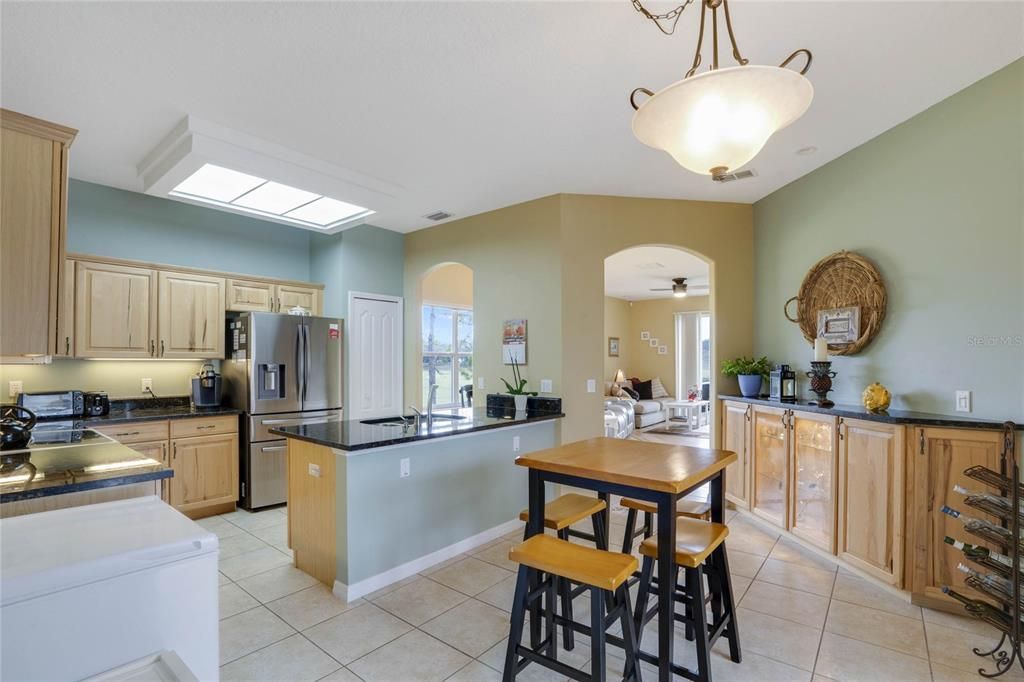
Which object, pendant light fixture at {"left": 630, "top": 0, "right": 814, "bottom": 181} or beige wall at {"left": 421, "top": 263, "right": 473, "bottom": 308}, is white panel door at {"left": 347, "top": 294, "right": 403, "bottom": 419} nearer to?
beige wall at {"left": 421, "top": 263, "right": 473, "bottom": 308}

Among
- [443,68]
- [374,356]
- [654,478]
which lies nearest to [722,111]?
[654,478]

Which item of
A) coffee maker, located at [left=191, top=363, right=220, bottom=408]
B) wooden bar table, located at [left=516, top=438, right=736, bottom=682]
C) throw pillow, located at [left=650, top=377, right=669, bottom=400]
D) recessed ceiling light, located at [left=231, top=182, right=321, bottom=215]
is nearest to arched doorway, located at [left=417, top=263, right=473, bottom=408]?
recessed ceiling light, located at [left=231, top=182, right=321, bottom=215]

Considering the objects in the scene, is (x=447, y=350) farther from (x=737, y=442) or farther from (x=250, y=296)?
(x=737, y=442)

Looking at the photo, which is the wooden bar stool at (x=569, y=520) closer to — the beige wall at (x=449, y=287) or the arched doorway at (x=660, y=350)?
the beige wall at (x=449, y=287)

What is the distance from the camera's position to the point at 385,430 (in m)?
3.03

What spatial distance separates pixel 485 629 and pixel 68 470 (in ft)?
6.38

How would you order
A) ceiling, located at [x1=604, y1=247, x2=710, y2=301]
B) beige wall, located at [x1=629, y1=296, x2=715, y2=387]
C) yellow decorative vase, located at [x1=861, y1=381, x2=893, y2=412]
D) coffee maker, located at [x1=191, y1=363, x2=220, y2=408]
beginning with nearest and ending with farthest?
yellow decorative vase, located at [x1=861, y1=381, x2=893, y2=412] < coffee maker, located at [x1=191, y1=363, x2=220, y2=408] < ceiling, located at [x1=604, y1=247, x2=710, y2=301] < beige wall, located at [x1=629, y1=296, x2=715, y2=387]

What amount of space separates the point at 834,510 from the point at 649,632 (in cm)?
155

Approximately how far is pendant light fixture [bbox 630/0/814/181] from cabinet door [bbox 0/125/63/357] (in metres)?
2.46

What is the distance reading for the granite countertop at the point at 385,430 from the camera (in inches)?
105

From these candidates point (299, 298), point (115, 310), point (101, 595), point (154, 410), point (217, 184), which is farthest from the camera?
point (299, 298)

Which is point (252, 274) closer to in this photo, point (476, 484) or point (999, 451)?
point (476, 484)

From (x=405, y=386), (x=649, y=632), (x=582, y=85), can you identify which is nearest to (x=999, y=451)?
(x=649, y=632)

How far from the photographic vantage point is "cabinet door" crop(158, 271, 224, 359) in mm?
4023
